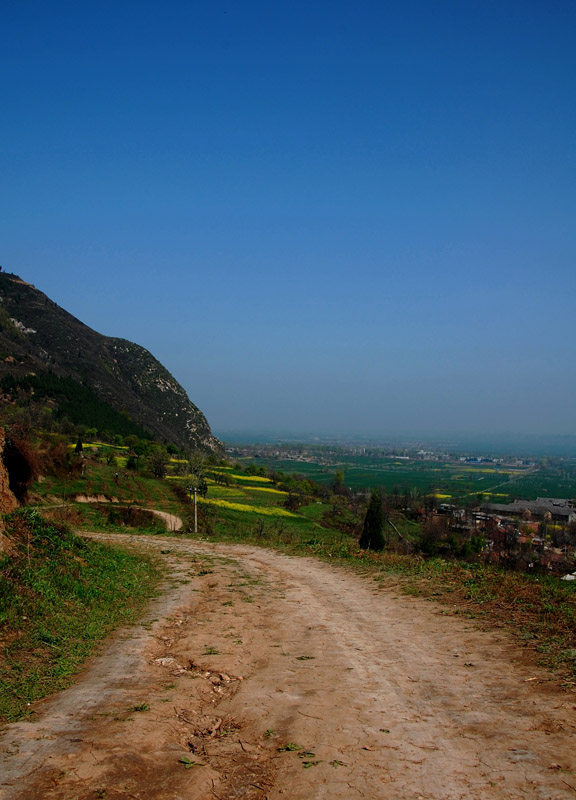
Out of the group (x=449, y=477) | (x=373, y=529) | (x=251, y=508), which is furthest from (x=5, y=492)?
(x=449, y=477)

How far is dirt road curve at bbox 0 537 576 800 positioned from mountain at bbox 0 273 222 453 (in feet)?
230

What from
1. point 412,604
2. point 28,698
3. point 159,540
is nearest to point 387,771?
point 28,698

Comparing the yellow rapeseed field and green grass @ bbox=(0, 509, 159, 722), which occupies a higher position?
green grass @ bbox=(0, 509, 159, 722)

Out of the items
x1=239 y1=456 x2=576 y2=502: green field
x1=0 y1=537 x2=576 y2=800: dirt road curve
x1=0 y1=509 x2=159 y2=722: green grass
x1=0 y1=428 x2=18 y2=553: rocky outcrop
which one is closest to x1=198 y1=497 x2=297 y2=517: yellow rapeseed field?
x1=0 y1=428 x2=18 y2=553: rocky outcrop

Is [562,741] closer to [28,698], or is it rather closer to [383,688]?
[383,688]

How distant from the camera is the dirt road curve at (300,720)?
4242 mm

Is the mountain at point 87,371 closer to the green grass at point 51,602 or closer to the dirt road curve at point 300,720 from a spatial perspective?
the green grass at point 51,602

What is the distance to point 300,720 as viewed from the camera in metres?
5.46

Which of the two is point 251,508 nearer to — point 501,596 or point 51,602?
point 501,596

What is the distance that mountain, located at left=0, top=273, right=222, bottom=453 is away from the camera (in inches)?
3174

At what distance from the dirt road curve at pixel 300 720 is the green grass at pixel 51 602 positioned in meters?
0.42

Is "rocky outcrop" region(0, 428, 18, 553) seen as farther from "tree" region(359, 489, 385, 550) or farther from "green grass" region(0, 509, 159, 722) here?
"tree" region(359, 489, 385, 550)

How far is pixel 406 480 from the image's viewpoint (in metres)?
127

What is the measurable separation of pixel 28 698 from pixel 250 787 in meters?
2.91
